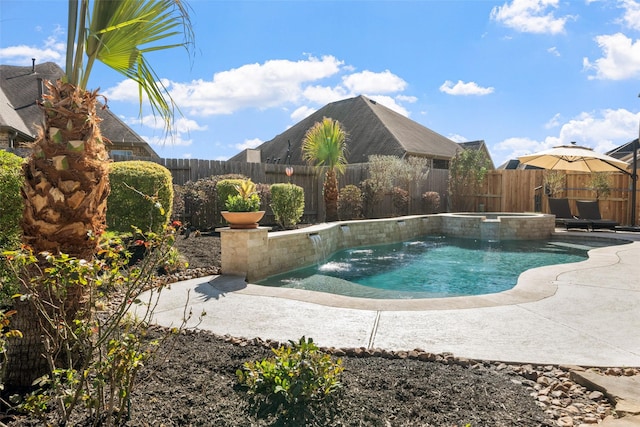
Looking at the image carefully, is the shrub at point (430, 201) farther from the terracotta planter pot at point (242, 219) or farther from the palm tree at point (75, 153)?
the palm tree at point (75, 153)

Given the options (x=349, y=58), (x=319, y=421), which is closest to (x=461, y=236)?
(x=349, y=58)

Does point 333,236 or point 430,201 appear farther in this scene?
point 430,201

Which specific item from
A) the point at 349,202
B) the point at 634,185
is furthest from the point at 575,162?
the point at 349,202

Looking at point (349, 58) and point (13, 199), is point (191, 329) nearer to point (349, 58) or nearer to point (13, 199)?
point (13, 199)

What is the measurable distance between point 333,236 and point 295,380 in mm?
7987

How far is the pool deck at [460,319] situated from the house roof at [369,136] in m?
18.9

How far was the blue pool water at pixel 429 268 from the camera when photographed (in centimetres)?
650

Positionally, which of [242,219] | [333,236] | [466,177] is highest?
[466,177]

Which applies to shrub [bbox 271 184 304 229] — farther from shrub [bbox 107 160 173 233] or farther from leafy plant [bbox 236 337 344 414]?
leafy plant [bbox 236 337 344 414]

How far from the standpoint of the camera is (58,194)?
7.64ft

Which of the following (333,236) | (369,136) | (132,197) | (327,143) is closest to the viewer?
(132,197)

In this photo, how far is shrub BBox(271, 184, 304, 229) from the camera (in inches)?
409

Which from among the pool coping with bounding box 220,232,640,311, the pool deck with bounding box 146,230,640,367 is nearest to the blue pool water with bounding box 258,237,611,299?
the pool coping with bounding box 220,232,640,311

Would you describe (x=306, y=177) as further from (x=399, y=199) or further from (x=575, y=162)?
(x=575, y=162)
